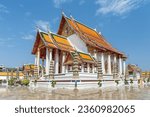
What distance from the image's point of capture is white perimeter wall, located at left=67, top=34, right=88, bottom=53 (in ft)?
74.7

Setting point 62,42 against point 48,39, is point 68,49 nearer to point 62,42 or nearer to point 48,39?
point 62,42

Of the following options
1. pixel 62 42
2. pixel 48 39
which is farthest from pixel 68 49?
pixel 48 39

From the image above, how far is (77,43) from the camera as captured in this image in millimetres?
23266

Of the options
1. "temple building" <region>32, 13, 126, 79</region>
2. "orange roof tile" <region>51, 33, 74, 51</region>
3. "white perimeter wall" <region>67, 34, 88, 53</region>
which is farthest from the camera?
"white perimeter wall" <region>67, 34, 88, 53</region>

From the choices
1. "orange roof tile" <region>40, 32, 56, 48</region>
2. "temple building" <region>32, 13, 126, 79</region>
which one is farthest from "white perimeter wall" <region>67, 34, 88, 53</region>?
"orange roof tile" <region>40, 32, 56, 48</region>

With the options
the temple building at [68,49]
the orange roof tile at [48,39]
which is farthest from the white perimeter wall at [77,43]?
the orange roof tile at [48,39]

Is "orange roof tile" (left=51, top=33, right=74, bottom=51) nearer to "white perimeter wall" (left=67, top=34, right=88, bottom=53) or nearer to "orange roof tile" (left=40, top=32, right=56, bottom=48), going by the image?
"orange roof tile" (left=40, top=32, right=56, bottom=48)

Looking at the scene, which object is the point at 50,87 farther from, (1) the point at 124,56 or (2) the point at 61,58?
(1) the point at 124,56

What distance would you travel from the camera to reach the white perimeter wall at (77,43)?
2278cm

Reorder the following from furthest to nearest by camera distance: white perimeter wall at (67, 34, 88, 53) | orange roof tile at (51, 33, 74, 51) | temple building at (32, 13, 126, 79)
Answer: white perimeter wall at (67, 34, 88, 53)
orange roof tile at (51, 33, 74, 51)
temple building at (32, 13, 126, 79)

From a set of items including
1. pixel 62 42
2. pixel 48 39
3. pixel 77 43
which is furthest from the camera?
pixel 77 43

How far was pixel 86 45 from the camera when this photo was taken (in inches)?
878

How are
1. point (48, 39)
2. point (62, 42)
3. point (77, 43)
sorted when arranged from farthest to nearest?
point (77, 43), point (62, 42), point (48, 39)

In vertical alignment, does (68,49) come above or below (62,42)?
below
